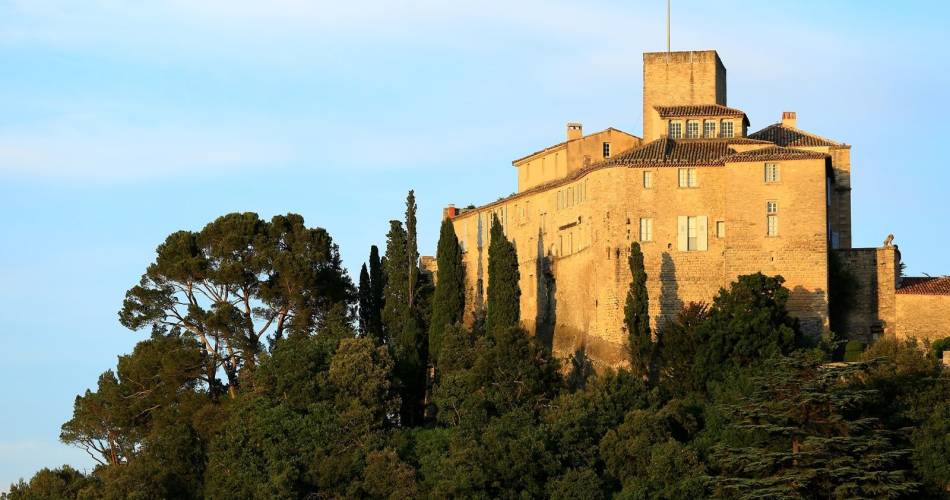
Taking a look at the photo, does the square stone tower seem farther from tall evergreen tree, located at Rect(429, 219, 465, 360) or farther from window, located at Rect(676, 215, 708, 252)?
tall evergreen tree, located at Rect(429, 219, 465, 360)

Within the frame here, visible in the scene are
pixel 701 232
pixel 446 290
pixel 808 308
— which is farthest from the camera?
pixel 446 290

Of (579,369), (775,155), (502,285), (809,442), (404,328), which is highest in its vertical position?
(775,155)

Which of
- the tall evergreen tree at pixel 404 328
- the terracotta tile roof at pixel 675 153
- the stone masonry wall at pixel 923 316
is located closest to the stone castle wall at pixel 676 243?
the terracotta tile roof at pixel 675 153

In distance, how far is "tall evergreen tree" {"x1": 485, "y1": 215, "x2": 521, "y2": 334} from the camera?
74562 millimetres

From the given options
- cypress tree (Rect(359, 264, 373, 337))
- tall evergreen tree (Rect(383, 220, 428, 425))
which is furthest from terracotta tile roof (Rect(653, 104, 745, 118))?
cypress tree (Rect(359, 264, 373, 337))

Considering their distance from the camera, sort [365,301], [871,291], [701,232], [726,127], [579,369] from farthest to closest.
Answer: [365,301] → [726,127] → [579,369] → [871,291] → [701,232]

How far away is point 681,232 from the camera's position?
71125mm

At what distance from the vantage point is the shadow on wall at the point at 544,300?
76.0 metres

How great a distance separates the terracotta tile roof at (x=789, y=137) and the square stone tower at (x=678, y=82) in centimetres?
201

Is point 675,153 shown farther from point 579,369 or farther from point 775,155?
point 579,369

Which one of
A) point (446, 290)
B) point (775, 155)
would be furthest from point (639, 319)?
point (446, 290)

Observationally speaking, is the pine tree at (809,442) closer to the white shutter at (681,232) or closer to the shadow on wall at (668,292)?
the shadow on wall at (668,292)

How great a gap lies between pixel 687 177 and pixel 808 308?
5.59 m

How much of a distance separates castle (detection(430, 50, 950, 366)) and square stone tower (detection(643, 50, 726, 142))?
0.07m
